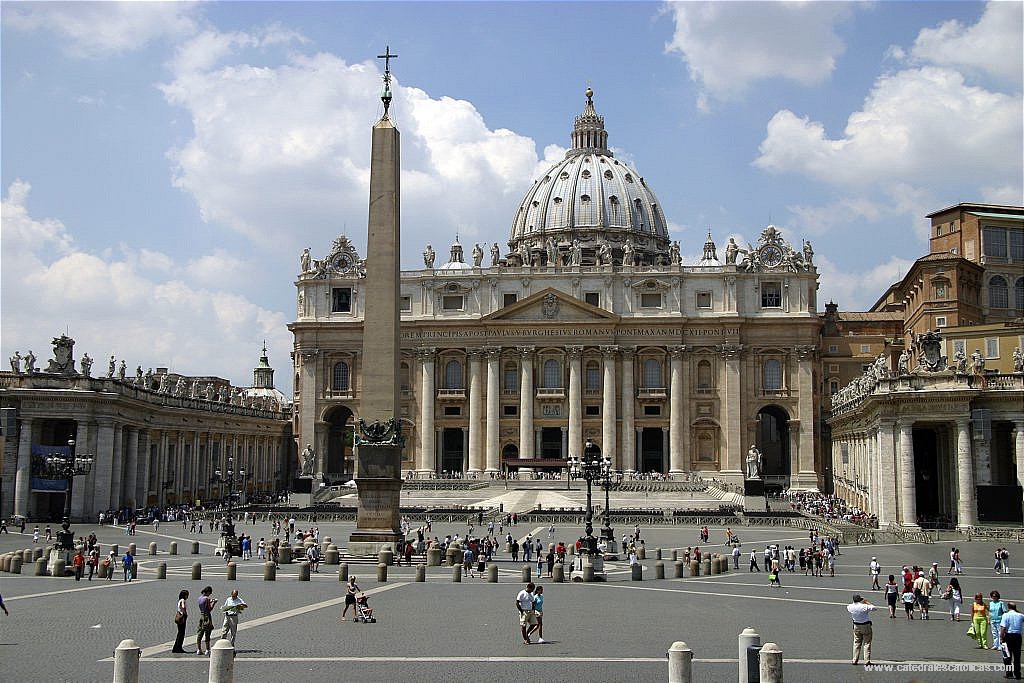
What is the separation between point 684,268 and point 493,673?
235 feet

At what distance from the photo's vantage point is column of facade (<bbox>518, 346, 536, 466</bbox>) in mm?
83750

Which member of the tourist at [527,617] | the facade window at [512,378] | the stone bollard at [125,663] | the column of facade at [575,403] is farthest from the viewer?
the facade window at [512,378]

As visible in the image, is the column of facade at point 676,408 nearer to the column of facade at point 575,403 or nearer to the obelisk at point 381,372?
the column of facade at point 575,403

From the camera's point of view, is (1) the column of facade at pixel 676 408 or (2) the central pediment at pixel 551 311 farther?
(2) the central pediment at pixel 551 311

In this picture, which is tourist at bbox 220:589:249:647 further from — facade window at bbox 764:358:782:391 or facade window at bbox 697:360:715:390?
facade window at bbox 764:358:782:391

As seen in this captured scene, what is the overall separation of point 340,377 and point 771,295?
3480 centimetres

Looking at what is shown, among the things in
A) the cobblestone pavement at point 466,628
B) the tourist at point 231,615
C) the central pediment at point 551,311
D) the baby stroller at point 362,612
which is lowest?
the cobblestone pavement at point 466,628

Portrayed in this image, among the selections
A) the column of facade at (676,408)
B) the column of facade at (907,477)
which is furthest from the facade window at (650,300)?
the column of facade at (907,477)

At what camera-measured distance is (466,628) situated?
19.6 metres

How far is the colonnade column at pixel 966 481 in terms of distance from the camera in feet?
138

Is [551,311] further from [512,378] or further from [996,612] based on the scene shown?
[996,612]

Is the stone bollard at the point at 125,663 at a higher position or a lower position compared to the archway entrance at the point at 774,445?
lower

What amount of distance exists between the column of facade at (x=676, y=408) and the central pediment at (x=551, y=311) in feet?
18.0

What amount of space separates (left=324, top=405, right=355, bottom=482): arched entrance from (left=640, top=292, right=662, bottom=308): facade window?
25.5 m
